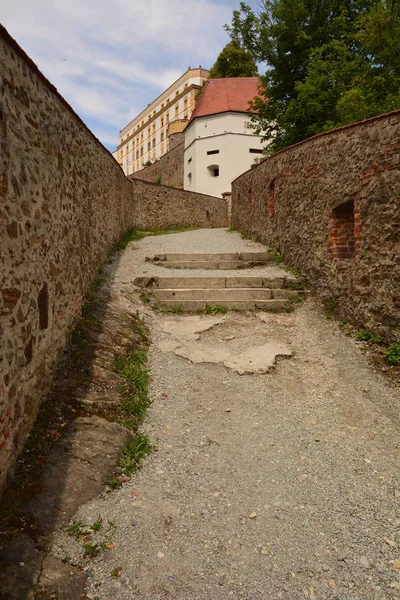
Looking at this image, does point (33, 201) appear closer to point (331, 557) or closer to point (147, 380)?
point (147, 380)

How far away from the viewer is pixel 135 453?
3.40 m

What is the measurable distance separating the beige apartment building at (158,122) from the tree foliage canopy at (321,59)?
96.2 feet

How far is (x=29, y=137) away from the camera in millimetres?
3217

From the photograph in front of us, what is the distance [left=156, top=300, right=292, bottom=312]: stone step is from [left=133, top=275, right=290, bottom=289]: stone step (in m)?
0.64

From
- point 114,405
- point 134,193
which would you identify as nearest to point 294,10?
point 134,193

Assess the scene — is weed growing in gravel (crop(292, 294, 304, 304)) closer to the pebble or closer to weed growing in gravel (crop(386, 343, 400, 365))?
weed growing in gravel (crop(386, 343, 400, 365))

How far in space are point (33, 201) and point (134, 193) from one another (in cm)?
1345

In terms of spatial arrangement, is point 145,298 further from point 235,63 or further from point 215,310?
point 235,63

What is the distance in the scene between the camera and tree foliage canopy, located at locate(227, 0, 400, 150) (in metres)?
9.64

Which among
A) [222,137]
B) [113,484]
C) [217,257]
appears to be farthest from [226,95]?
[113,484]

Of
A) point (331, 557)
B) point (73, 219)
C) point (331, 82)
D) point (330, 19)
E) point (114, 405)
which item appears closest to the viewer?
point (331, 557)

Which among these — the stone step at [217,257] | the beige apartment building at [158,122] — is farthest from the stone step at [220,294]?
the beige apartment building at [158,122]

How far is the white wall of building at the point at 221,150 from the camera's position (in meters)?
30.0

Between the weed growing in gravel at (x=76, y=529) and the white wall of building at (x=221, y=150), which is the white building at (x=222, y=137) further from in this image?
the weed growing in gravel at (x=76, y=529)
